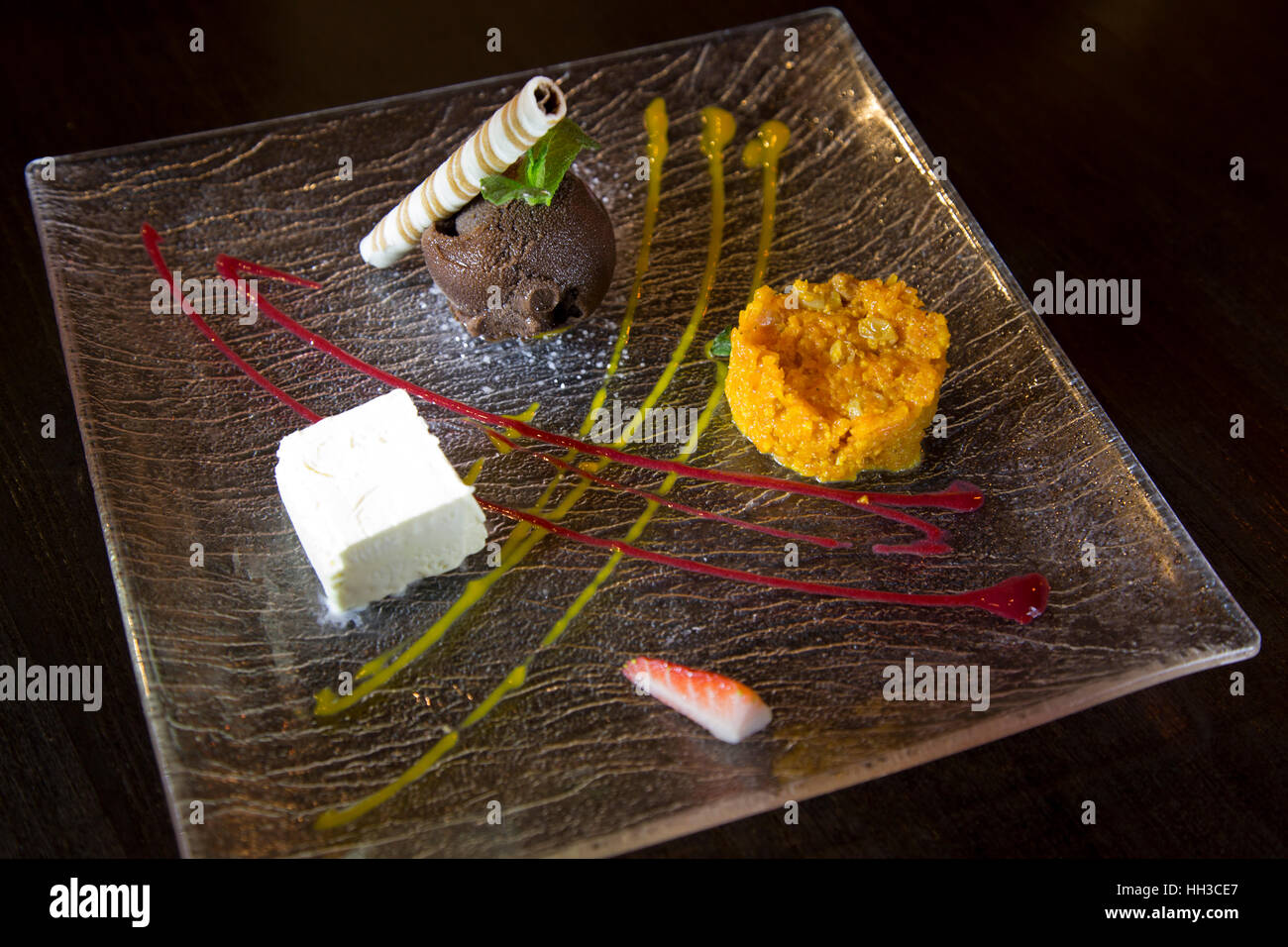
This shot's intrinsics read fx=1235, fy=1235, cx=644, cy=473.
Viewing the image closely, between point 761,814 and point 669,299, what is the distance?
52.1 inches

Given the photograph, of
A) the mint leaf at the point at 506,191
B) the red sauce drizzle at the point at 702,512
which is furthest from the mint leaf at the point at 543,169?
the red sauce drizzle at the point at 702,512

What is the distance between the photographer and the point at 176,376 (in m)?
2.84

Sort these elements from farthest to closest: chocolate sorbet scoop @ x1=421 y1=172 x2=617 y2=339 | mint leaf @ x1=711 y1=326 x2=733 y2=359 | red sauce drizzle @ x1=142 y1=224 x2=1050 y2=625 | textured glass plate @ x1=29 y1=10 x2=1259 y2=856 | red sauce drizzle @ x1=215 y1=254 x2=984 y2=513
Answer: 1. mint leaf @ x1=711 y1=326 x2=733 y2=359
2. chocolate sorbet scoop @ x1=421 y1=172 x2=617 y2=339
3. red sauce drizzle @ x1=215 y1=254 x2=984 y2=513
4. red sauce drizzle @ x1=142 y1=224 x2=1050 y2=625
5. textured glass plate @ x1=29 y1=10 x2=1259 y2=856

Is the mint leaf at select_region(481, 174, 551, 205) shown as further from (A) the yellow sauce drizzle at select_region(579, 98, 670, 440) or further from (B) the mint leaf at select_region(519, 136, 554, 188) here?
(A) the yellow sauce drizzle at select_region(579, 98, 670, 440)

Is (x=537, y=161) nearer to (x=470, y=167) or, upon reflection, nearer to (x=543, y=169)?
(x=543, y=169)

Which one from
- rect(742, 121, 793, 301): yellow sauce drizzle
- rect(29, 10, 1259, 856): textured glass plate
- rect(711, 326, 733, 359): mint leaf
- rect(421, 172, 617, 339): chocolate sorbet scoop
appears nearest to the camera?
rect(29, 10, 1259, 856): textured glass plate

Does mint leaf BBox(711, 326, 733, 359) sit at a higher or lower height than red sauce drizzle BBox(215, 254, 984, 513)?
higher

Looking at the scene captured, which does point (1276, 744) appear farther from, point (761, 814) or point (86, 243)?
point (86, 243)

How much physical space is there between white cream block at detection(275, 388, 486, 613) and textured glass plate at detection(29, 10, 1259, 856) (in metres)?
0.07

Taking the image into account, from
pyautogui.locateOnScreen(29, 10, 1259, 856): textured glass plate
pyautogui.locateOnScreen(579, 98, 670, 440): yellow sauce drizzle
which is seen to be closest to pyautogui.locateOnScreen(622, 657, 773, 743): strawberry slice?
pyautogui.locateOnScreen(29, 10, 1259, 856): textured glass plate

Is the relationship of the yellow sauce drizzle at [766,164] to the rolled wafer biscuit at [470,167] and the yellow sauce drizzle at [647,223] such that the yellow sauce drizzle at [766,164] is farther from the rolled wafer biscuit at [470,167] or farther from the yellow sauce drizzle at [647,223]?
the rolled wafer biscuit at [470,167]

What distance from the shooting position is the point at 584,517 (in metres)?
2.66

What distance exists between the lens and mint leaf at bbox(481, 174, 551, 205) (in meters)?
2.73

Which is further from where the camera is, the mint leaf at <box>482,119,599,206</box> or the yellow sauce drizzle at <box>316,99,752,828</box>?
the mint leaf at <box>482,119,599,206</box>
